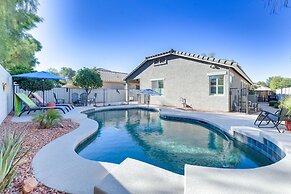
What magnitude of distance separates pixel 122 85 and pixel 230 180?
31435mm

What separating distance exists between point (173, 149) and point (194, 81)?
1160 centimetres

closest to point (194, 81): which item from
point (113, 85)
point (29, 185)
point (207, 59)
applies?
point (207, 59)

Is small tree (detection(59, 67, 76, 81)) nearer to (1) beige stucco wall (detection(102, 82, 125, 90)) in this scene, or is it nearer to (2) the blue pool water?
(1) beige stucco wall (detection(102, 82, 125, 90))

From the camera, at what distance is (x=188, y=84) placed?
17.5 m

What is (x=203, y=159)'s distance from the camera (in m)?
5.64

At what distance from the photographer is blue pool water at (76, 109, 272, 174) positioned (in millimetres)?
5488

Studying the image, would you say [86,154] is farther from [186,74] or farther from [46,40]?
[46,40]

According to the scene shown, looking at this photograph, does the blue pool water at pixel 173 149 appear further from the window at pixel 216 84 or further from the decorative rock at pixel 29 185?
the window at pixel 216 84

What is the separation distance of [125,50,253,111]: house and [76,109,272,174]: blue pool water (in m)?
6.94

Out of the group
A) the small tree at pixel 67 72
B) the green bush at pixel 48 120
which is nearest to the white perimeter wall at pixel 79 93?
the green bush at pixel 48 120

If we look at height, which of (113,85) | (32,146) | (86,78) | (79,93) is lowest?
(32,146)

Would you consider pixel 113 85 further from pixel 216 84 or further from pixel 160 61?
pixel 216 84

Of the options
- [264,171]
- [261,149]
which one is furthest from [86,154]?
[261,149]

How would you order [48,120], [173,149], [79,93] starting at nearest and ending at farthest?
[173,149] < [48,120] < [79,93]
